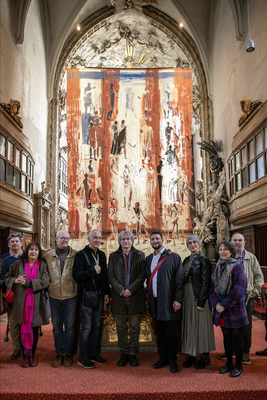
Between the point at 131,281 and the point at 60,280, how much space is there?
2.97ft

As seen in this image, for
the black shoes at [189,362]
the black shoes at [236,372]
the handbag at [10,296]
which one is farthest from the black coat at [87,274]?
the black shoes at [236,372]

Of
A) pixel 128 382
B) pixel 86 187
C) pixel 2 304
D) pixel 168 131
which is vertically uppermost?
pixel 168 131

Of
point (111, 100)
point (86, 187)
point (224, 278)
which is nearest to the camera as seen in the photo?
point (224, 278)

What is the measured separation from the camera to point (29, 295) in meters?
4.21

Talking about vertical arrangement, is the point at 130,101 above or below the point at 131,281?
above

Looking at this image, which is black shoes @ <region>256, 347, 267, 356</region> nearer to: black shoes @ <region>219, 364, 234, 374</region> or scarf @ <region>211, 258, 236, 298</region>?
black shoes @ <region>219, 364, 234, 374</region>

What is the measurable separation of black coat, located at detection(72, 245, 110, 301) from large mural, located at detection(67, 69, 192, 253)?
7.76 meters

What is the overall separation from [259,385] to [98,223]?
927cm

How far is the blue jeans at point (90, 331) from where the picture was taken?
416 cm

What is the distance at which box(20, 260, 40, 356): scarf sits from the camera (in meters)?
4.09

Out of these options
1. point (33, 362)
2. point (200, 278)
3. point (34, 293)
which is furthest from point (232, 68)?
point (33, 362)

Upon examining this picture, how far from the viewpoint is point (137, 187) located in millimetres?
12664

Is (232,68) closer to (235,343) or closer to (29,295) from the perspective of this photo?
(235,343)

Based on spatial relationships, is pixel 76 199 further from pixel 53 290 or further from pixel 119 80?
pixel 53 290
